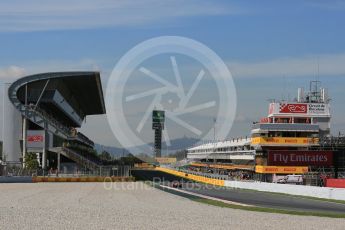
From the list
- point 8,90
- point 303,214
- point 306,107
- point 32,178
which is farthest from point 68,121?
point 303,214

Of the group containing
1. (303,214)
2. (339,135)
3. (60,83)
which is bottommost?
(303,214)

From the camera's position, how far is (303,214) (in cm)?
2769

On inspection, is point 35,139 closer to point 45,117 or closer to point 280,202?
point 45,117

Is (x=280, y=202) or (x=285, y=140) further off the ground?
(x=285, y=140)

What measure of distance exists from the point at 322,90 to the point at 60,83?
4468 centimetres

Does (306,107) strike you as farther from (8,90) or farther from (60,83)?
(8,90)

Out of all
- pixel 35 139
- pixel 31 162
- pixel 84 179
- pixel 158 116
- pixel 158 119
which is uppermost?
pixel 158 116

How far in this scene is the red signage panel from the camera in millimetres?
103562

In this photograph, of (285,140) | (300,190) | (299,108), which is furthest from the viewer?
(299,108)

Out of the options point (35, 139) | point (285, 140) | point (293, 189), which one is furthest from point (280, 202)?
point (285, 140)

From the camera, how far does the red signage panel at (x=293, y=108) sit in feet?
340

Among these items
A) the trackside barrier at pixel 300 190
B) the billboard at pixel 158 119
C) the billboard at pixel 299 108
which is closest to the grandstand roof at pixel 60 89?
the billboard at pixel 299 108

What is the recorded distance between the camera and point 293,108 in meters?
104

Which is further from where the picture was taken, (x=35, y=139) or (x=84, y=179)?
(x=35, y=139)
